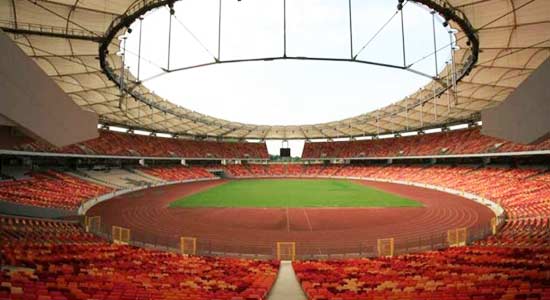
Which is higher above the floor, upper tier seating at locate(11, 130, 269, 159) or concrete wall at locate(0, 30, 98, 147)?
upper tier seating at locate(11, 130, 269, 159)

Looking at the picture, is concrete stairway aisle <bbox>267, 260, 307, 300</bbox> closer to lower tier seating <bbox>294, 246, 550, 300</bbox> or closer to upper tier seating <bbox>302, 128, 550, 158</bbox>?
lower tier seating <bbox>294, 246, 550, 300</bbox>

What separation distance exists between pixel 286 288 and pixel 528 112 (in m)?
8.21

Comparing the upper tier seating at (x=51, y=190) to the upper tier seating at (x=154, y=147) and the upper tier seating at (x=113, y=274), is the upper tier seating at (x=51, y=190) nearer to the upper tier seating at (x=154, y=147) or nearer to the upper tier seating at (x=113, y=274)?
the upper tier seating at (x=154, y=147)

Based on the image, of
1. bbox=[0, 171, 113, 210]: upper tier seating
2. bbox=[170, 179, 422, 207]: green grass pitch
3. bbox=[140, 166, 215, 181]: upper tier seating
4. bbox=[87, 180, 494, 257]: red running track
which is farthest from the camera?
bbox=[140, 166, 215, 181]: upper tier seating

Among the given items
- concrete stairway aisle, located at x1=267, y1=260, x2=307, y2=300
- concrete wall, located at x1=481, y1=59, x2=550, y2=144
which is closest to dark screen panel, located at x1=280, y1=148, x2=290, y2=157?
concrete stairway aisle, located at x1=267, y1=260, x2=307, y2=300

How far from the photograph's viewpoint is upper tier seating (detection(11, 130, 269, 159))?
37.6 m

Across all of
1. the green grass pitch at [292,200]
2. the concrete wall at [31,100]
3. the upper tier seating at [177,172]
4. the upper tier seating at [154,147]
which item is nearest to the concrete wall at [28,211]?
the green grass pitch at [292,200]

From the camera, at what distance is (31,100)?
653 centimetres

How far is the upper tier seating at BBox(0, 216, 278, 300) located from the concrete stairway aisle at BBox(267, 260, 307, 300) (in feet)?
0.95

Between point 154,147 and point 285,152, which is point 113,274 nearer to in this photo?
point 154,147

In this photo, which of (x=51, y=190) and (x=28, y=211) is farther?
(x=51, y=190)

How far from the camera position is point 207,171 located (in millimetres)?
61438

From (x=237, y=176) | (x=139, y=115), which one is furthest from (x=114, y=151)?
(x=237, y=176)

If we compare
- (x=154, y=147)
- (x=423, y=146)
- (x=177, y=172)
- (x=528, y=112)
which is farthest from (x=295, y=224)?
(x=154, y=147)
